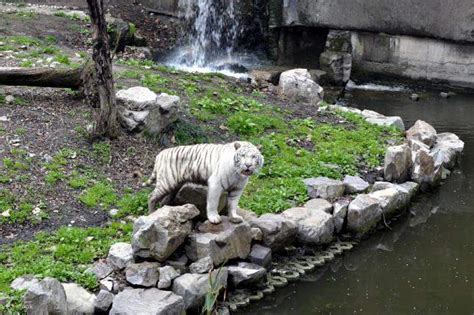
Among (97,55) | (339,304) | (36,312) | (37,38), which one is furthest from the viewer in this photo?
A: (37,38)

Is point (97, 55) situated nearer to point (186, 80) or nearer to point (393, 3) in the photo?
point (186, 80)

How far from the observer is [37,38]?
1346 cm

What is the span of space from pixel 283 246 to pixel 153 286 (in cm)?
198

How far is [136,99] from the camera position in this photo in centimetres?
916

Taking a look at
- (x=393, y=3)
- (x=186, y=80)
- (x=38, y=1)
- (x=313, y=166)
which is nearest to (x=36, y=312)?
(x=313, y=166)

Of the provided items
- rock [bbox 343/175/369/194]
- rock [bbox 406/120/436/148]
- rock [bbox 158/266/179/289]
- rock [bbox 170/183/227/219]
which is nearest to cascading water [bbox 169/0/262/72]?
rock [bbox 406/120/436/148]

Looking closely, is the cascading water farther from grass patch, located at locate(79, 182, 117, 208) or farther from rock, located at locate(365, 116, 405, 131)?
grass patch, located at locate(79, 182, 117, 208)

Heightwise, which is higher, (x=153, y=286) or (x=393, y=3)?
(x=393, y=3)

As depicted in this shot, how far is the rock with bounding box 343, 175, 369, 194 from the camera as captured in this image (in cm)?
885

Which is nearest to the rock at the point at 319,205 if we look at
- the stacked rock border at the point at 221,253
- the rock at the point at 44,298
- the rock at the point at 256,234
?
the stacked rock border at the point at 221,253

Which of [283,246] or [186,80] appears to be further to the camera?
[186,80]

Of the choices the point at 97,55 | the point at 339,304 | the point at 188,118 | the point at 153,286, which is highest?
the point at 97,55

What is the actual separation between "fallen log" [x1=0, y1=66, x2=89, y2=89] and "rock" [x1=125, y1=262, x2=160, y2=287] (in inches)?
168

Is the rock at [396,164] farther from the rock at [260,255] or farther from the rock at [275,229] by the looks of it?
the rock at [260,255]
